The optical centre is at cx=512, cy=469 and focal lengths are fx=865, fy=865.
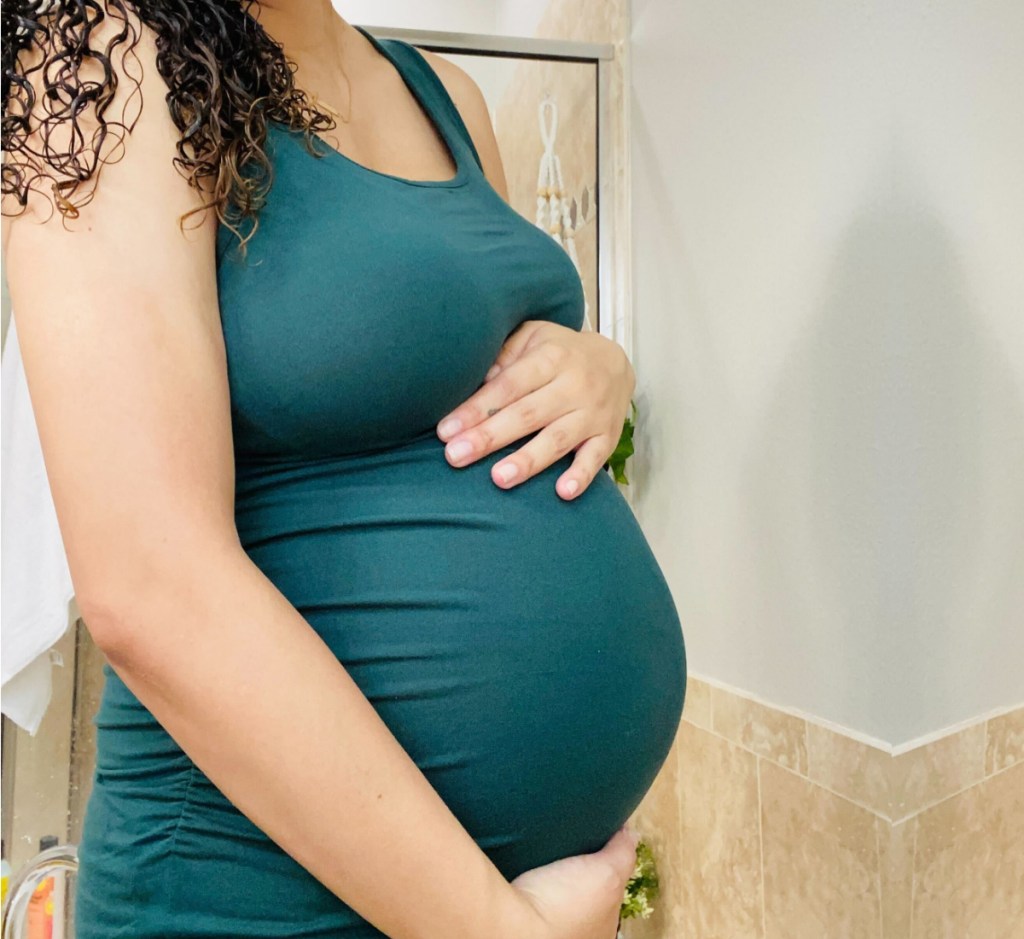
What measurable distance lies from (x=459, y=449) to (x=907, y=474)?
0.55 metres

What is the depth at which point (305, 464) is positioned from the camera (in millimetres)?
496

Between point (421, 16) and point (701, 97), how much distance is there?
1808 mm

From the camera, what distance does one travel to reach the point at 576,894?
48 centimetres

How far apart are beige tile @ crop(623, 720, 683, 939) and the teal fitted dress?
0.88 metres

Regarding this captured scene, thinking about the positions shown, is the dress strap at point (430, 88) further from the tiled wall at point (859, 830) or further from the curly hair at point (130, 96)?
the tiled wall at point (859, 830)

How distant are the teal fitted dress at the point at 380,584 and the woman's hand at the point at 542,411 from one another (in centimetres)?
1

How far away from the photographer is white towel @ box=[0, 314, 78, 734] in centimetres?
122

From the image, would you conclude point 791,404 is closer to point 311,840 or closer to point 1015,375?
point 1015,375

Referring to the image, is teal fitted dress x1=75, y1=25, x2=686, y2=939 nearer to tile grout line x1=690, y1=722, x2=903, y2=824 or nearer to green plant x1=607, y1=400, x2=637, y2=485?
tile grout line x1=690, y1=722, x2=903, y2=824

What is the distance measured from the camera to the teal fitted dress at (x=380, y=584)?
0.45 meters

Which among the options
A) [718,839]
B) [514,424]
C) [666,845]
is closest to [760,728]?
[718,839]

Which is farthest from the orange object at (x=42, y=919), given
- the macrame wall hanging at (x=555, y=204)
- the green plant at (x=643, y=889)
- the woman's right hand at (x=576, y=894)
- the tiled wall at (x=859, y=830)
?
the macrame wall hanging at (x=555, y=204)

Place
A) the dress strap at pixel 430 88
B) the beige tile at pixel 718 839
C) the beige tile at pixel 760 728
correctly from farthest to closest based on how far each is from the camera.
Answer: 1. the beige tile at pixel 718 839
2. the beige tile at pixel 760 728
3. the dress strap at pixel 430 88

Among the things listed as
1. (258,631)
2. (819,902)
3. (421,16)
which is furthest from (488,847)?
(421,16)
